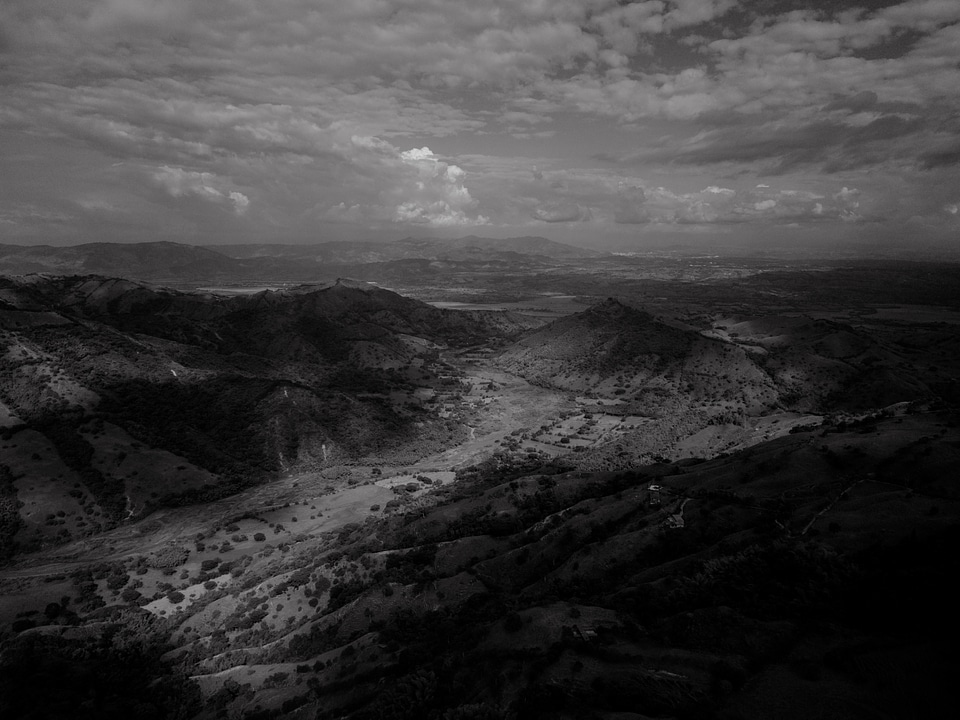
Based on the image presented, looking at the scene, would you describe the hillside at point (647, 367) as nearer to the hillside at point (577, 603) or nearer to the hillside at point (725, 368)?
the hillside at point (725, 368)

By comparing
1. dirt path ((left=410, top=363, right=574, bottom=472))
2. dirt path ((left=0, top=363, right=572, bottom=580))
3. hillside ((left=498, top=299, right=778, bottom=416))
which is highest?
hillside ((left=498, top=299, right=778, bottom=416))

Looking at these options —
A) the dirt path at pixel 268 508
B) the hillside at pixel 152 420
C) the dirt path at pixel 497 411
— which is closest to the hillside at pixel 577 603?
the dirt path at pixel 268 508

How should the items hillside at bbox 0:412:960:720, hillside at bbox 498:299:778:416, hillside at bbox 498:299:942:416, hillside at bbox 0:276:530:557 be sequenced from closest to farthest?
hillside at bbox 0:412:960:720 < hillside at bbox 0:276:530:557 < hillside at bbox 498:299:942:416 < hillside at bbox 498:299:778:416

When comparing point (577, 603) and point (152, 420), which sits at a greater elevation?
point (152, 420)

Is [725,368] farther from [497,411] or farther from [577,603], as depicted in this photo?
[577,603]

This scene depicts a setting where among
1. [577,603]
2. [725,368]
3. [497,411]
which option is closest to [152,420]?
[497,411]

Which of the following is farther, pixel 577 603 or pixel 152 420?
pixel 152 420

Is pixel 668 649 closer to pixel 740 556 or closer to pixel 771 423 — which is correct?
pixel 740 556

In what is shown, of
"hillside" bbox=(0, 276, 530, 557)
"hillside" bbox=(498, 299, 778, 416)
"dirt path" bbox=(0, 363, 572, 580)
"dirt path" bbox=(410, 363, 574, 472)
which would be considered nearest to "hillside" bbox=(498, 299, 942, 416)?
"hillside" bbox=(498, 299, 778, 416)

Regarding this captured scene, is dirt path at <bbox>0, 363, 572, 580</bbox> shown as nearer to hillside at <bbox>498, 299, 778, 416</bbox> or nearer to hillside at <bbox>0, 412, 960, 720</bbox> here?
hillside at <bbox>0, 412, 960, 720</bbox>
